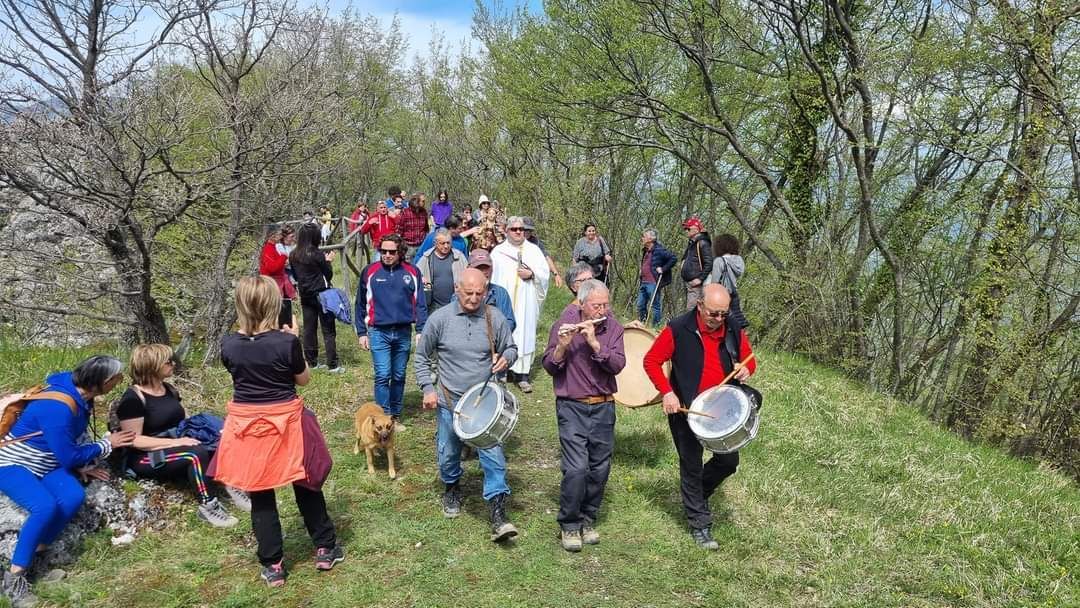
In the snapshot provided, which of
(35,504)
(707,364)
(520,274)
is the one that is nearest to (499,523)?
(707,364)

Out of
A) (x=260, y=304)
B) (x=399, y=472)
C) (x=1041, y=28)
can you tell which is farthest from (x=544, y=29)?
(x=260, y=304)

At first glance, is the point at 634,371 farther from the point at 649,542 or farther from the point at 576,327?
the point at 576,327

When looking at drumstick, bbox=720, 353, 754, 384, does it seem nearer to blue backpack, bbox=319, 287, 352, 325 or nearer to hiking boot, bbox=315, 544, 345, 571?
hiking boot, bbox=315, 544, 345, 571

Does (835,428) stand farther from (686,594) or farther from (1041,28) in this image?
(1041,28)

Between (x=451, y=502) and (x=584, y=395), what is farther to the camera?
(x=451, y=502)

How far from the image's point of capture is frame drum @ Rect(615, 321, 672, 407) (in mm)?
5906

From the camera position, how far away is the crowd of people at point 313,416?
3.59m

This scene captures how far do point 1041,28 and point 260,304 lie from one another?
9212 millimetres

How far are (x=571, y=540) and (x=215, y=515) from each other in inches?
92.7

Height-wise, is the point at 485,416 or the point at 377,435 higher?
the point at 485,416

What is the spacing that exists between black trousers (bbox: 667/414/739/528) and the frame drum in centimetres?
127

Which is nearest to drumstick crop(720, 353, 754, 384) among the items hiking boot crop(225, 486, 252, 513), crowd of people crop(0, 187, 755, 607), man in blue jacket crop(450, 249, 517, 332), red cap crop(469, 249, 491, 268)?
crowd of people crop(0, 187, 755, 607)

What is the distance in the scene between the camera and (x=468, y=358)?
4414 mm

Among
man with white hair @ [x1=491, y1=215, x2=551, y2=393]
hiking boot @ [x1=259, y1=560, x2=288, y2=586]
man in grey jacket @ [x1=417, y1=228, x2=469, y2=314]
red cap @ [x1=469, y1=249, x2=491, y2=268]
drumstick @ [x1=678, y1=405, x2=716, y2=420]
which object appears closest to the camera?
hiking boot @ [x1=259, y1=560, x2=288, y2=586]
